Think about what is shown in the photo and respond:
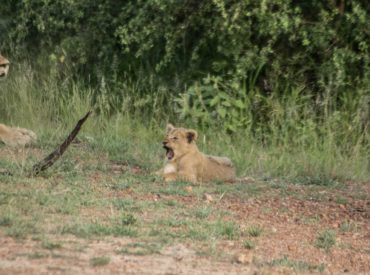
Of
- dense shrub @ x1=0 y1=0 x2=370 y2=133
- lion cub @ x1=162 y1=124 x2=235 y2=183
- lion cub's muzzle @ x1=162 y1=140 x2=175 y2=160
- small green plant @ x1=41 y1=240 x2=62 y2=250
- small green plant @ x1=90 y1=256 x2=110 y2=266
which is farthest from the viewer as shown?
dense shrub @ x1=0 y1=0 x2=370 y2=133

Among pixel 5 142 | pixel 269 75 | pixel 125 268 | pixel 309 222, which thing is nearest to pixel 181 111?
pixel 269 75

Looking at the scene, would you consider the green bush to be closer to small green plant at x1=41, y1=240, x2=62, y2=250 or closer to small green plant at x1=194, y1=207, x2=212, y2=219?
small green plant at x1=194, y1=207, x2=212, y2=219

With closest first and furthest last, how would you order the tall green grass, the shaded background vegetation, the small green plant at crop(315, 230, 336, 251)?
the small green plant at crop(315, 230, 336, 251) → the tall green grass → the shaded background vegetation

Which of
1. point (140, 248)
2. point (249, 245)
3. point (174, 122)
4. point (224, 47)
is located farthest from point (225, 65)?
point (140, 248)

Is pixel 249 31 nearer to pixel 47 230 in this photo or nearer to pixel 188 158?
pixel 188 158

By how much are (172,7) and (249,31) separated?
3.61 ft

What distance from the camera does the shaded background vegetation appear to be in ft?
37.1

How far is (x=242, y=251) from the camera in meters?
6.27

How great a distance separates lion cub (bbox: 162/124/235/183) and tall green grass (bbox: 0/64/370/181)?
0.51 m

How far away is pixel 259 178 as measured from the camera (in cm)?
945

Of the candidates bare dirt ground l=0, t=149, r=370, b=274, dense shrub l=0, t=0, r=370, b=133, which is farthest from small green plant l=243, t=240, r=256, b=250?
dense shrub l=0, t=0, r=370, b=133

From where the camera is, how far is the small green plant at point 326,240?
6.60m

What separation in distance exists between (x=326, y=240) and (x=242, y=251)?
78 cm

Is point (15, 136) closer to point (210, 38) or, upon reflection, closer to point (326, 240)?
point (210, 38)
